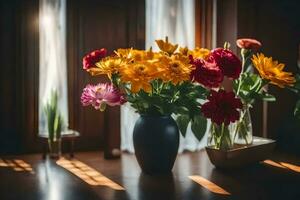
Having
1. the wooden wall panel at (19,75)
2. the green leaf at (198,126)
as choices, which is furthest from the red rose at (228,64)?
the wooden wall panel at (19,75)

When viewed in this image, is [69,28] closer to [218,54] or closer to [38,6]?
[38,6]

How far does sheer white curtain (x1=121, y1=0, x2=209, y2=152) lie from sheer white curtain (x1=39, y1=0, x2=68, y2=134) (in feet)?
0.92

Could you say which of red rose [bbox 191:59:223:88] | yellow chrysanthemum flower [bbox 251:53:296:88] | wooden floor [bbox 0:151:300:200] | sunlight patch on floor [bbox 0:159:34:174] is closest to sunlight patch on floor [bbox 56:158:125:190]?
wooden floor [bbox 0:151:300:200]

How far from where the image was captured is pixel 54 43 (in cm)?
171

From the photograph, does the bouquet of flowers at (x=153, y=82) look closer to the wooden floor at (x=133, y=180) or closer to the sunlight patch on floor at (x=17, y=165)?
the wooden floor at (x=133, y=180)

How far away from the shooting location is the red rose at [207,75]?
120cm

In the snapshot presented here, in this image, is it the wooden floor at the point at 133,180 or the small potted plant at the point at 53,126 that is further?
the small potted plant at the point at 53,126

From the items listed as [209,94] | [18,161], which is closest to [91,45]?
[18,161]

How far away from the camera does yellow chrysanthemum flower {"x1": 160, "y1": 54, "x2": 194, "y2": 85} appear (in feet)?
3.85

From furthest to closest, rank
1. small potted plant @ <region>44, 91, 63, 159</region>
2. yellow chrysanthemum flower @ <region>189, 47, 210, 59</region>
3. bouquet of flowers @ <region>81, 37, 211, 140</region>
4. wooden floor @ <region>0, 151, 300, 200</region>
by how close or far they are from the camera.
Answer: small potted plant @ <region>44, 91, 63, 159</region>, yellow chrysanthemum flower @ <region>189, 47, 210, 59</region>, bouquet of flowers @ <region>81, 37, 211, 140</region>, wooden floor @ <region>0, 151, 300, 200</region>

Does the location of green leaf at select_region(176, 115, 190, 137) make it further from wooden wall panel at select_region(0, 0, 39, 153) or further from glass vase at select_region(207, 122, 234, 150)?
wooden wall panel at select_region(0, 0, 39, 153)

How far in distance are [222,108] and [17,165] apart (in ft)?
2.39

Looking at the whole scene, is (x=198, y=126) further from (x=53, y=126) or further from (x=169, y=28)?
(x=169, y=28)

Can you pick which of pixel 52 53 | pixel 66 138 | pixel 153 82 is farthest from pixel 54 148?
pixel 153 82
